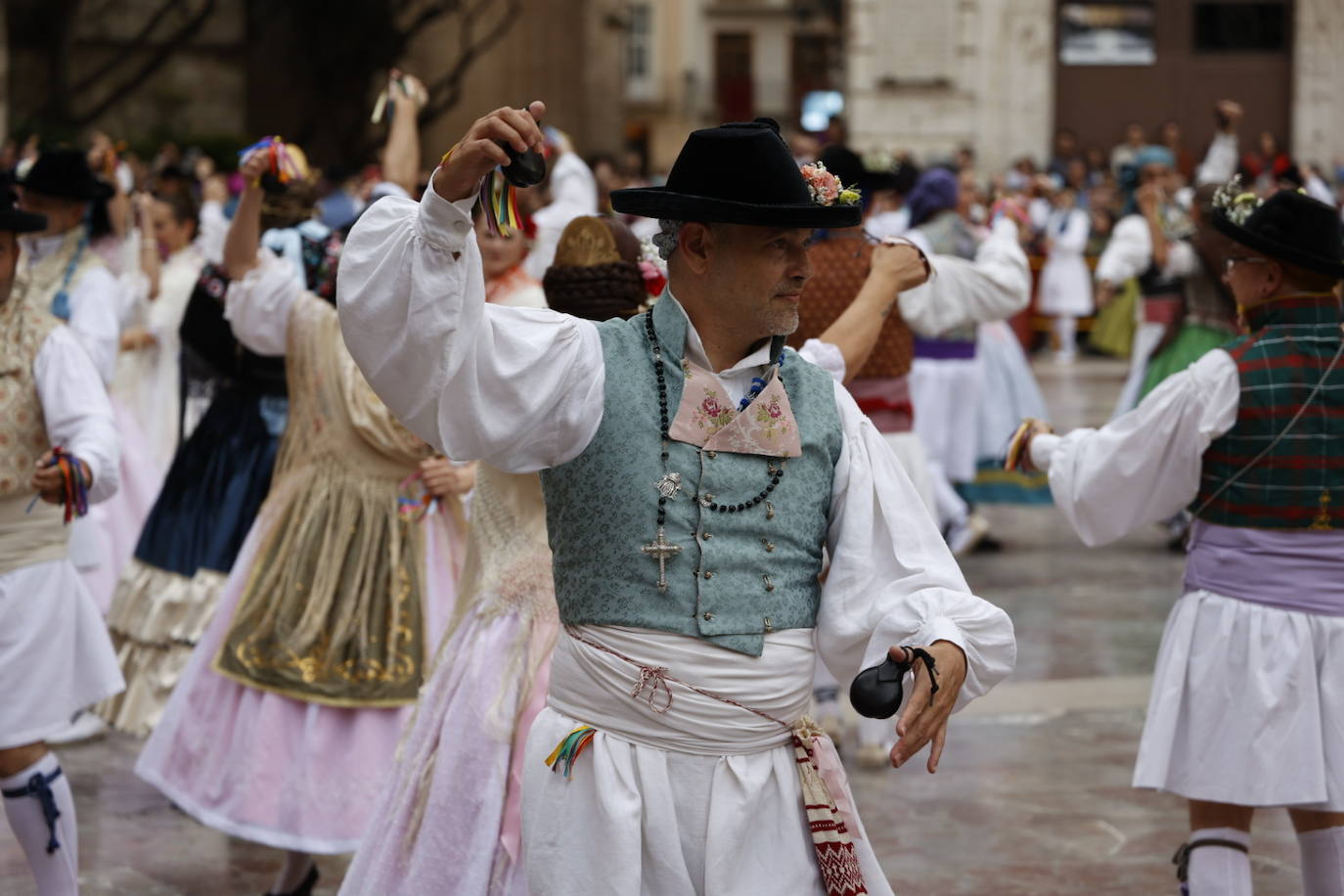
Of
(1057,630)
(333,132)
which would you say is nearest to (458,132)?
(333,132)

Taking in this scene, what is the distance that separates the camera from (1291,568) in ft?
13.8

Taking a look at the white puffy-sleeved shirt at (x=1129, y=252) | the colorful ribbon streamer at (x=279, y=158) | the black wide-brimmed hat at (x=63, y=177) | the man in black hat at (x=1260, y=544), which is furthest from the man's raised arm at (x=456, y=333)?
the white puffy-sleeved shirt at (x=1129, y=252)

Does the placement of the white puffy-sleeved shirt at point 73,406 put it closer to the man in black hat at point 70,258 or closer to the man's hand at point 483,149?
the man in black hat at point 70,258

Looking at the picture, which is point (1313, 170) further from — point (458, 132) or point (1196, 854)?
point (1196, 854)

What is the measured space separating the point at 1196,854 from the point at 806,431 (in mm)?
1851

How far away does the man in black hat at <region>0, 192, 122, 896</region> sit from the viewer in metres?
4.33

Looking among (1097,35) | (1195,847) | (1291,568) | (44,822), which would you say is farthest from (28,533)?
(1097,35)

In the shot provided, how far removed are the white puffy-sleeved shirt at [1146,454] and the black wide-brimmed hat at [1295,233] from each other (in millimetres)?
263

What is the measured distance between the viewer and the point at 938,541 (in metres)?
3.02

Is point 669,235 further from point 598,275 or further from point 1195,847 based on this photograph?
point 1195,847

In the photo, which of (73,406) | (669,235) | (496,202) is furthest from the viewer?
(73,406)

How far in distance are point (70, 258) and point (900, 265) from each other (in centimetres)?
339

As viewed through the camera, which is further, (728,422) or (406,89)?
(406,89)

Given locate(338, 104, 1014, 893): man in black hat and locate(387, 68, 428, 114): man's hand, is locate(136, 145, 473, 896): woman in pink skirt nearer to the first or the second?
locate(387, 68, 428, 114): man's hand
